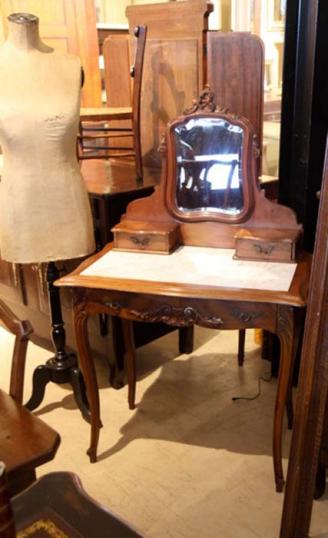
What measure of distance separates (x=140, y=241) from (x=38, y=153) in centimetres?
42

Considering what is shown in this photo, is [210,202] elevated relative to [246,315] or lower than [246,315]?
elevated

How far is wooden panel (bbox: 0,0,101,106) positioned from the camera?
353cm

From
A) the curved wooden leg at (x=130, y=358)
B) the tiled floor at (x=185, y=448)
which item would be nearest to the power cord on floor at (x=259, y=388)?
the tiled floor at (x=185, y=448)

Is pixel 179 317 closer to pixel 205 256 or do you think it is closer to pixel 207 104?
pixel 205 256

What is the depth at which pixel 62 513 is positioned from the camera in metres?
0.98

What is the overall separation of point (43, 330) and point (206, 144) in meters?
1.33

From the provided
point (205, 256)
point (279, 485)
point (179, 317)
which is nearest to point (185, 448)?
point (279, 485)

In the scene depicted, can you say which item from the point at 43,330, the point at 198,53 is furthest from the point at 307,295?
the point at 43,330

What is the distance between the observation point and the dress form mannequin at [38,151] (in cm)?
170

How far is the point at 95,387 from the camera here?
1.83 metres

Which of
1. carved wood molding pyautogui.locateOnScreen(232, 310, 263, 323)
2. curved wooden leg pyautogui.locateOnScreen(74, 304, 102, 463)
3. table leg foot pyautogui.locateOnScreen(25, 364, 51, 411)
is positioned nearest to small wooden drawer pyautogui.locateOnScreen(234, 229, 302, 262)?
carved wood molding pyautogui.locateOnScreen(232, 310, 263, 323)

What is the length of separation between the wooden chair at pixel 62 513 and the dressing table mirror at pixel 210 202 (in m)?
0.89

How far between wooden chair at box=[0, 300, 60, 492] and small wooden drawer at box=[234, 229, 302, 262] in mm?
731

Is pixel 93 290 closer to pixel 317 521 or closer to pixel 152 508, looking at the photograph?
pixel 152 508
